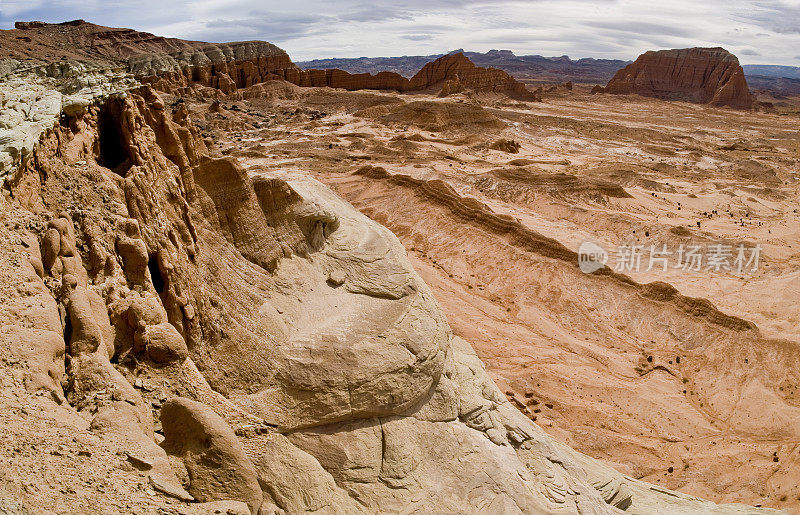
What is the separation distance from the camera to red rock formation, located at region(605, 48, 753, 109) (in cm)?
7856

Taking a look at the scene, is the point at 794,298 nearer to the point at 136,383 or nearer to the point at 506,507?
the point at 506,507

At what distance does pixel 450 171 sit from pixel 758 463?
22.5 metres

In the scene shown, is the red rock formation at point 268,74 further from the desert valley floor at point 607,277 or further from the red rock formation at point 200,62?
the desert valley floor at point 607,277

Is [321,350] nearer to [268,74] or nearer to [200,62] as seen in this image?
[200,62]

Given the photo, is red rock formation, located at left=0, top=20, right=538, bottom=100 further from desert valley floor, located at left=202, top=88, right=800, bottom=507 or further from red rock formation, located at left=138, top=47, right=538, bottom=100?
desert valley floor, located at left=202, top=88, right=800, bottom=507

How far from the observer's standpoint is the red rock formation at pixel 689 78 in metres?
78.6

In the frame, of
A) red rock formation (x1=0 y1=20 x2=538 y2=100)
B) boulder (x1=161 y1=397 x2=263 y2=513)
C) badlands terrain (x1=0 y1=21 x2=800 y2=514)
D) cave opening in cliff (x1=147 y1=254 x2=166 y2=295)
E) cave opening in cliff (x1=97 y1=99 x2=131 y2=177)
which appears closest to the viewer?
badlands terrain (x1=0 y1=21 x2=800 y2=514)

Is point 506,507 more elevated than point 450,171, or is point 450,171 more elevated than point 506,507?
point 450,171

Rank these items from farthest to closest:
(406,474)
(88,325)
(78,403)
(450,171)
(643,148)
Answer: (643,148)
(450,171)
(406,474)
(88,325)
(78,403)

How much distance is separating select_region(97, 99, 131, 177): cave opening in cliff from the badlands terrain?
2.7 inches

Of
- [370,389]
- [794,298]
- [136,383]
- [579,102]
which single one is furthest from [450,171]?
[579,102]

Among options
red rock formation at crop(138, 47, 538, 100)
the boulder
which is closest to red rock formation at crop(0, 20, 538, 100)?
red rock formation at crop(138, 47, 538, 100)

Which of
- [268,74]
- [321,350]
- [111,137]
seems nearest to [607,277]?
[321,350]

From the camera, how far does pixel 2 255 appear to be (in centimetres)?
409
